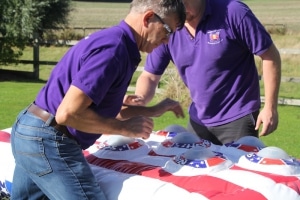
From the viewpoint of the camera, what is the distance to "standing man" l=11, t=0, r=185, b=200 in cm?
277

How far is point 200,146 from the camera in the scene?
11.3 feet

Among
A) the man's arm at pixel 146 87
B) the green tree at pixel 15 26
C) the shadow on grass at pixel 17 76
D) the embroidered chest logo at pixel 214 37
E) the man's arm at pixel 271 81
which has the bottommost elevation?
the shadow on grass at pixel 17 76

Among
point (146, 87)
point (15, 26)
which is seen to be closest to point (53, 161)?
point (146, 87)

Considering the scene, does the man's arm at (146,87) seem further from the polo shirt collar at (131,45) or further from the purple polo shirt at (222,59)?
the polo shirt collar at (131,45)

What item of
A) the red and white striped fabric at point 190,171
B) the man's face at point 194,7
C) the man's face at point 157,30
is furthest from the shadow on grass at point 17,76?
the man's face at point 157,30

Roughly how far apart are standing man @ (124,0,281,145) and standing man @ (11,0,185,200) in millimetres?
956

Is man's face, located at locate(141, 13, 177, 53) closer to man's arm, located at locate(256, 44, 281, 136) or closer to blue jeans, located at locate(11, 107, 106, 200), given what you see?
blue jeans, located at locate(11, 107, 106, 200)

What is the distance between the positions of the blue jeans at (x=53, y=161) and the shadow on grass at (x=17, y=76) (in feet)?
46.1

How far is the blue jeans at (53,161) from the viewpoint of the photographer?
2934mm

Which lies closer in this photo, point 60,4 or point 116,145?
point 116,145

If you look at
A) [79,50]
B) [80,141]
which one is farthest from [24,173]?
[79,50]

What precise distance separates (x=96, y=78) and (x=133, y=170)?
2.37 feet

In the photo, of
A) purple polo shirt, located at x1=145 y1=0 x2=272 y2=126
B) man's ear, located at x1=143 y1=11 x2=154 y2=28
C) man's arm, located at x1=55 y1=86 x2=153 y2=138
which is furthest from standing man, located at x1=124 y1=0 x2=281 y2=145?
man's ear, located at x1=143 y1=11 x2=154 y2=28

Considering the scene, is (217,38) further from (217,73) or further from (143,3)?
(143,3)
